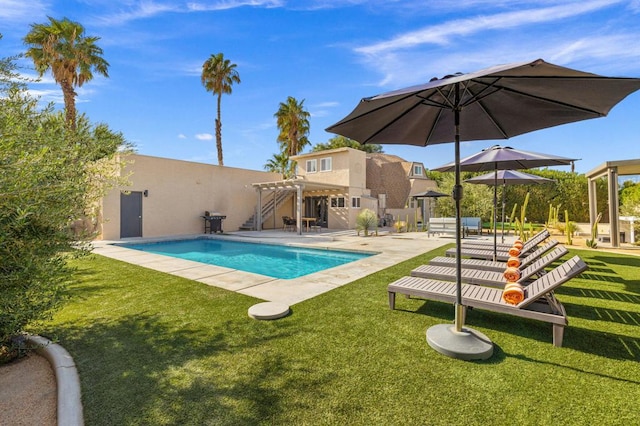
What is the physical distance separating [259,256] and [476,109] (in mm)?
9974

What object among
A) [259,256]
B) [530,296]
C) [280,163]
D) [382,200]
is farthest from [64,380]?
[280,163]

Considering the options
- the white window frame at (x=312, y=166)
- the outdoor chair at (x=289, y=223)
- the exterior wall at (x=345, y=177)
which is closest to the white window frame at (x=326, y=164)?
the exterior wall at (x=345, y=177)

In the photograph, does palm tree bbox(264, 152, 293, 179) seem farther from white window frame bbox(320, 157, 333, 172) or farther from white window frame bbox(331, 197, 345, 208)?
white window frame bbox(331, 197, 345, 208)

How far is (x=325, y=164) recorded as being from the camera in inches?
869

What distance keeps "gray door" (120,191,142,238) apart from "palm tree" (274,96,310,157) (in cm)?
1740

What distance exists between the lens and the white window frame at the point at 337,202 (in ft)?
69.5

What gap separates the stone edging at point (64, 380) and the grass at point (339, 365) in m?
0.08

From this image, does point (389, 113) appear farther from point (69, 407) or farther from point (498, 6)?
point (498, 6)

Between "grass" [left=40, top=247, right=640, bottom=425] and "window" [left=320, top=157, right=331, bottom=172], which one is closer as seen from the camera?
"grass" [left=40, top=247, right=640, bottom=425]

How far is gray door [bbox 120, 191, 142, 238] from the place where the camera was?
15484 millimetres

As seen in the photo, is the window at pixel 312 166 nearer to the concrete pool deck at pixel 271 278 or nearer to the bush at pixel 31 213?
the concrete pool deck at pixel 271 278

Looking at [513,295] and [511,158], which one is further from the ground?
[511,158]

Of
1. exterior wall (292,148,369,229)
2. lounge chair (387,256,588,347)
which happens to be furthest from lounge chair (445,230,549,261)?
exterior wall (292,148,369,229)

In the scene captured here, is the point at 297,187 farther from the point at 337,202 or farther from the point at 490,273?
the point at 490,273
